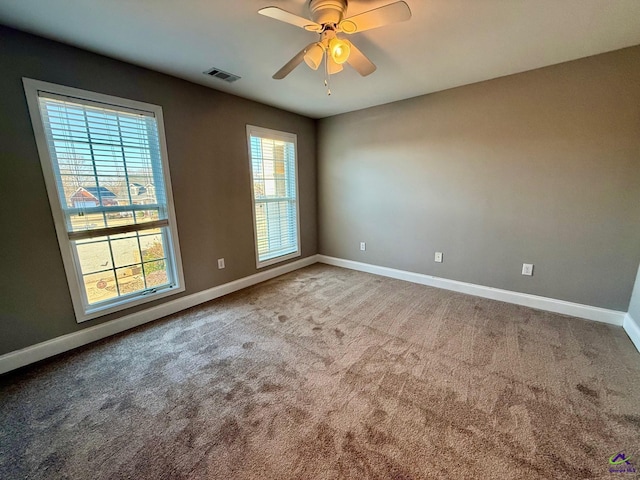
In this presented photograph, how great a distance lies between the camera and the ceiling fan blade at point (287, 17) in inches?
49.9

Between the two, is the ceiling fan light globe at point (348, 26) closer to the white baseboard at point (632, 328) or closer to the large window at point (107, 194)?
the large window at point (107, 194)

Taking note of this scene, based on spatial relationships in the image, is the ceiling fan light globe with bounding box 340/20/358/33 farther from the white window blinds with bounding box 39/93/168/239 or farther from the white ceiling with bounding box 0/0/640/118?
the white window blinds with bounding box 39/93/168/239

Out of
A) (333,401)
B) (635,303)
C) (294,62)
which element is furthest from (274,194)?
(635,303)

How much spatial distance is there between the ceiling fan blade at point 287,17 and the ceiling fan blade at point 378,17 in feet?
0.55

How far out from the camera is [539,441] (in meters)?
1.29

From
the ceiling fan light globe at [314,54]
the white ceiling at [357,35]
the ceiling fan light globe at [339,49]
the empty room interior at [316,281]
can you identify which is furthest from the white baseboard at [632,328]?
the ceiling fan light globe at [314,54]

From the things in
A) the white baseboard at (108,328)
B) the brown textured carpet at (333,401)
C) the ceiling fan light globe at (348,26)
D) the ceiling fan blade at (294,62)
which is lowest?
the brown textured carpet at (333,401)

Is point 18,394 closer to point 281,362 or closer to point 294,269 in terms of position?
point 281,362

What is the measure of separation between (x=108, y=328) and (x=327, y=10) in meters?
3.01

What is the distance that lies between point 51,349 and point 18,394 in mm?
424

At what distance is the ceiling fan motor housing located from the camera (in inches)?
55.8

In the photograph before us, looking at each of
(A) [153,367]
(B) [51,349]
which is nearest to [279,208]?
(A) [153,367]

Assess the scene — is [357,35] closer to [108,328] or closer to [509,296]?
[509,296]

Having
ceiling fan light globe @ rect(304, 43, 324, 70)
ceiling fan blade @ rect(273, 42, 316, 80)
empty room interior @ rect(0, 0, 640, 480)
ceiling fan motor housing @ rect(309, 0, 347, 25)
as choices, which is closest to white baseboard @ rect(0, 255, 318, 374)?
empty room interior @ rect(0, 0, 640, 480)
